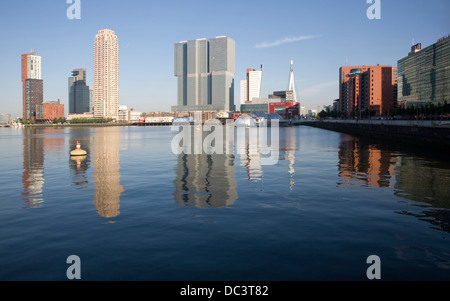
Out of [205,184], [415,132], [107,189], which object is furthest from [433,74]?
[107,189]

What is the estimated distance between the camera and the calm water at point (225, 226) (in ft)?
34.9

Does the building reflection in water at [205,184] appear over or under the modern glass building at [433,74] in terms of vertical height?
under

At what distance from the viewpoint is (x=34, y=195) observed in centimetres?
2153

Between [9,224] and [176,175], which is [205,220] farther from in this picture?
[176,175]

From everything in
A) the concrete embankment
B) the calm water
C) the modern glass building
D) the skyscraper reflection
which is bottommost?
the calm water

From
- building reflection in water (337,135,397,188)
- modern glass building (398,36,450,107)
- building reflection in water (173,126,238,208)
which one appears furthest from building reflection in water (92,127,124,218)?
modern glass building (398,36,450,107)

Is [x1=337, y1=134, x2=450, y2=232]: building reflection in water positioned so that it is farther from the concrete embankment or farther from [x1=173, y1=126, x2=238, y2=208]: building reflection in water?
the concrete embankment

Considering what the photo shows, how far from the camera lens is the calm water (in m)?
10.6

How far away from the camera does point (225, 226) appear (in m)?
14.8

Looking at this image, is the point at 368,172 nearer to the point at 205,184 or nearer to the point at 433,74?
the point at 205,184

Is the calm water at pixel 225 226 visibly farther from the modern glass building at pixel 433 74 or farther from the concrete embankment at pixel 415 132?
the modern glass building at pixel 433 74

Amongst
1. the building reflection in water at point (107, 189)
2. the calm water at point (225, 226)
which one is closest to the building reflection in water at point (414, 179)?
the calm water at point (225, 226)
